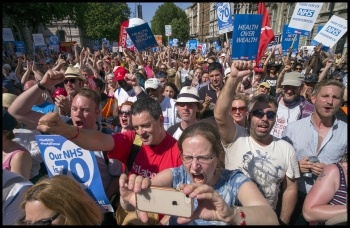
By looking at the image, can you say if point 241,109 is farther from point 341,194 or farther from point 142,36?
point 142,36

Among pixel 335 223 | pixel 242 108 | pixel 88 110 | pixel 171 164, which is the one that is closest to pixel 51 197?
pixel 171 164

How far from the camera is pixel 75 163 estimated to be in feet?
7.51

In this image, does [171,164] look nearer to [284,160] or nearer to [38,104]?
[284,160]

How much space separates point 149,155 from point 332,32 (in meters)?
6.69

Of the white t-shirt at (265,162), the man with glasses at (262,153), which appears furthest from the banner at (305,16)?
the white t-shirt at (265,162)

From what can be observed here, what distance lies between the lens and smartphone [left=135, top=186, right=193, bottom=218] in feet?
3.57

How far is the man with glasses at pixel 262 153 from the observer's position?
2.18 meters

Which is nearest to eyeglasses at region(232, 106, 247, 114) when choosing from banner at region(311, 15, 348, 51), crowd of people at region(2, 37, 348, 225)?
crowd of people at region(2, 37, 348, 225)

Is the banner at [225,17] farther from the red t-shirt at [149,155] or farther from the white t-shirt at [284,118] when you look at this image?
the red t-shirt at [149,155]

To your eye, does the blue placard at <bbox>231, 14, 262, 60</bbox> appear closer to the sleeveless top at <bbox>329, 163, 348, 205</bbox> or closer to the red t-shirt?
the red t-shirt

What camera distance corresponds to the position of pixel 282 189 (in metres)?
2.37

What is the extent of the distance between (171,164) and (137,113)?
501 millimetres

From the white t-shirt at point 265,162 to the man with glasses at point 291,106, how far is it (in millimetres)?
1249

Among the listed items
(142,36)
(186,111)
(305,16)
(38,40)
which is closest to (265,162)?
(186,111)
